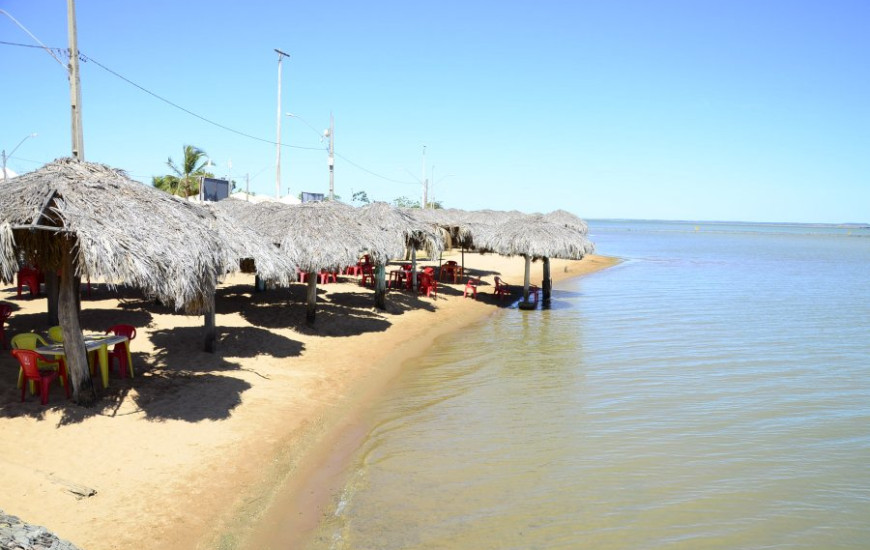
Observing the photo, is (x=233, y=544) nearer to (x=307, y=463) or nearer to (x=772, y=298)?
(x=307, y=463)

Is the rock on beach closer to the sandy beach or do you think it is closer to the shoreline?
the sandy beach

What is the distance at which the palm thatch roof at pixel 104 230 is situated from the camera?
6.65 metres

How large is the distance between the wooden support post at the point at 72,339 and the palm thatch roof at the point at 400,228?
8.91 m

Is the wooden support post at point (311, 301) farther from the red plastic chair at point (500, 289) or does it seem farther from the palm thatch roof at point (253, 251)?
the red plastic chair at point (500, 289)

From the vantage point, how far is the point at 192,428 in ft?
24.0

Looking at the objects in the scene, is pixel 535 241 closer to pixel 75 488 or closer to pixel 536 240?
pixel 536 240

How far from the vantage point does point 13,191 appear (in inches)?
279

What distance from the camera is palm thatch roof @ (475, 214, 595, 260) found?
1770 centimetres

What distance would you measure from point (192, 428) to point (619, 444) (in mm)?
5814

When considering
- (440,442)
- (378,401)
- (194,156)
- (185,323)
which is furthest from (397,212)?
(194,156)

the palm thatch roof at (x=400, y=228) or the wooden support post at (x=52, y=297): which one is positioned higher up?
the palm thatch roof at (x=400, y=228)

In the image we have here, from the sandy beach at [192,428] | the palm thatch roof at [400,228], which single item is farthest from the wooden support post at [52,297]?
the palm thatch roof at [400,228]

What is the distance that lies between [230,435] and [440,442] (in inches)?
111

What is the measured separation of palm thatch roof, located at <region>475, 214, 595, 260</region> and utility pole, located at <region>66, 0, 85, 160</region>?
11.7 meters
